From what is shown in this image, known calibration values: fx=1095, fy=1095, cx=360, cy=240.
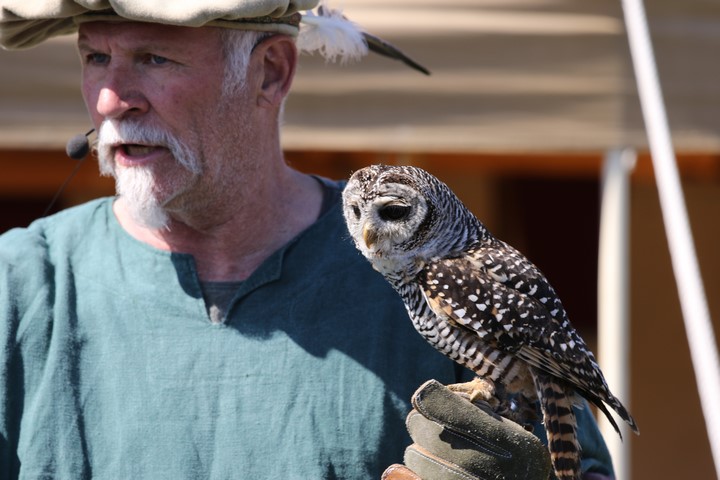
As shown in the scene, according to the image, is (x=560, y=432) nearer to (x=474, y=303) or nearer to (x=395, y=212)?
(x=474, y=303)

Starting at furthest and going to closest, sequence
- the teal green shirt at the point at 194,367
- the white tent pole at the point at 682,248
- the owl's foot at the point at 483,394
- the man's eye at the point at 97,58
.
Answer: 1. the man's eye at the point at 97,58
2. the teal green shirt at the point at 194,367
3. the owl's foot at the point at 483,394
4. the white tent pole at the point at 682,248

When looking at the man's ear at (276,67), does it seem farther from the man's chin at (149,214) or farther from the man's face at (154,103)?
the man's chin at (149,214)

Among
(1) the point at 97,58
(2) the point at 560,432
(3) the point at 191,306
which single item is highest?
(1) the point at 97,58

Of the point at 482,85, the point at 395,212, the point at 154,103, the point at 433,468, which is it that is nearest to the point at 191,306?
the point at 154,103

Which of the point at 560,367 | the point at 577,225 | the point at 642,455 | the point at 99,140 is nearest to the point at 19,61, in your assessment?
the point at 99,140

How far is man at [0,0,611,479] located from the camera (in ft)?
8.50

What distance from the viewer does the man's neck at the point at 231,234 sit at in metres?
2.82

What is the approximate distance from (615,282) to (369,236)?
1877mm

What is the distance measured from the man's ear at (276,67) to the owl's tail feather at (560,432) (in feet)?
3.57

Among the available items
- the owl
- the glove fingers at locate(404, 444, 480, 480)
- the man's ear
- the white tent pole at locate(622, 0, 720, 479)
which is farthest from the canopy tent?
the glove fingers at locate(404, 444, 480, 480)

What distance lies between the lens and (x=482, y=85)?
3965mm

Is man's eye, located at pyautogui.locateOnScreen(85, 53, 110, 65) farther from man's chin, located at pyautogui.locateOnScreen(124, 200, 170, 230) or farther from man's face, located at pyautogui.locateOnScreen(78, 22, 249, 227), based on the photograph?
man's chin, located at pyautogui.locateOnScreen(124, 200, 170, 230)

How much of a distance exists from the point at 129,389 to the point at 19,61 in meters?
1.75

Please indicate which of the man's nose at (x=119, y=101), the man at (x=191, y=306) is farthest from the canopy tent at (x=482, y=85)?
the man's nose at (x=119, y=101)
